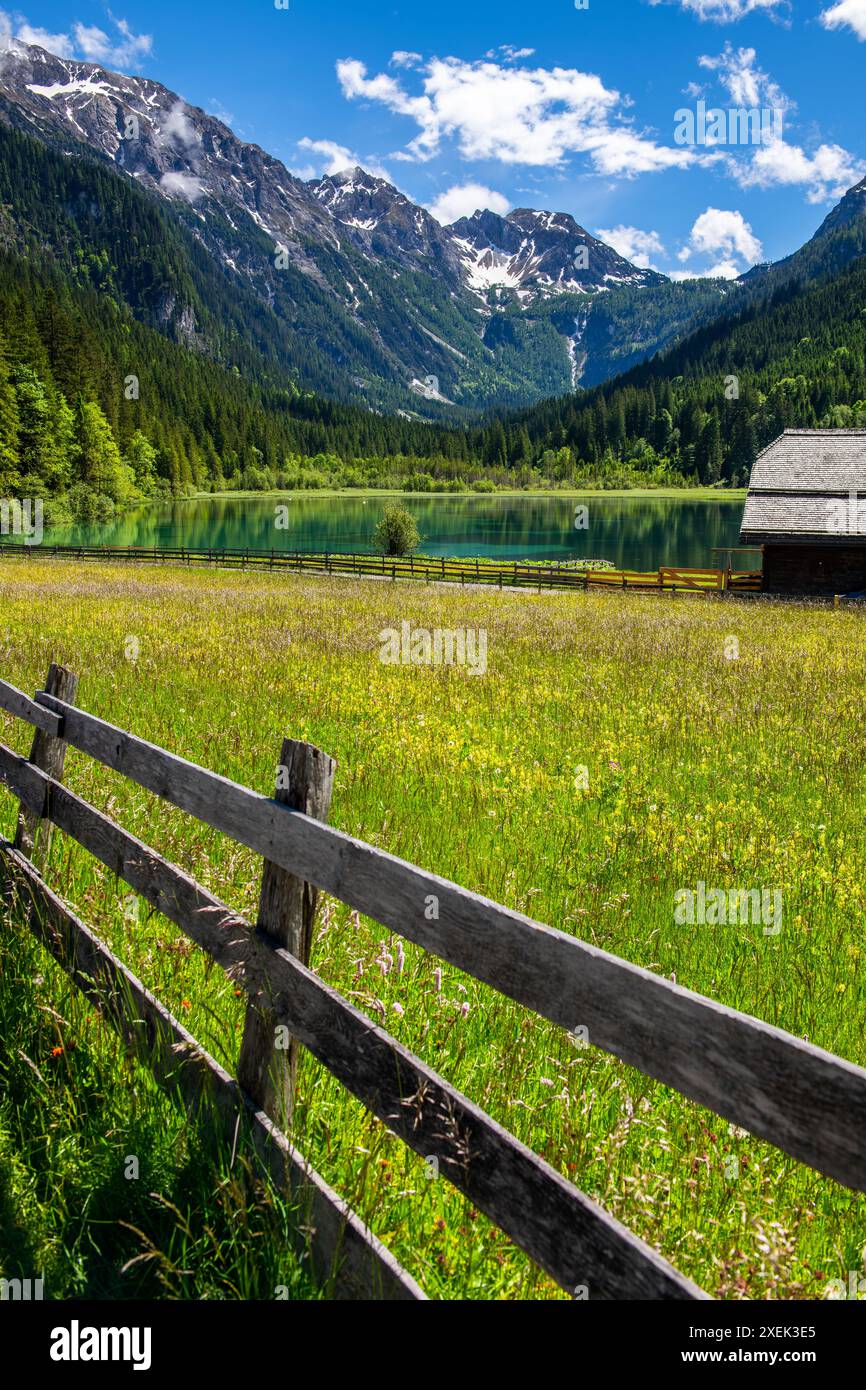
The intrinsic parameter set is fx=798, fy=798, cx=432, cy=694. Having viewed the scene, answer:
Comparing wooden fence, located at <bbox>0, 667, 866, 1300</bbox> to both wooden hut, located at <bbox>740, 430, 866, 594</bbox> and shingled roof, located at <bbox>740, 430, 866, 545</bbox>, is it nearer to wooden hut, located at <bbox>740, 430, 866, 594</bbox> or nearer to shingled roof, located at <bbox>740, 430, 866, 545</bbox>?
shingled roof, located at <bbox>740, 430, 866, 545</bbox>

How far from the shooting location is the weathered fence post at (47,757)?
5.33 metres

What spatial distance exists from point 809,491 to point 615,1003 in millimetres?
43174

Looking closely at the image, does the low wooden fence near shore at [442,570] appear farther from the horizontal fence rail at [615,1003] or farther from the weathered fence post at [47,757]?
the horizontal fence rail at [615,1003]

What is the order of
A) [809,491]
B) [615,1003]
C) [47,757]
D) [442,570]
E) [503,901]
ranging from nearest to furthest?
[615,1003] < [47,757] < [503,901] < [809,491] < [442,570]

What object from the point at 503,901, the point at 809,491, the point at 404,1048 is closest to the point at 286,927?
the point at 404,1048

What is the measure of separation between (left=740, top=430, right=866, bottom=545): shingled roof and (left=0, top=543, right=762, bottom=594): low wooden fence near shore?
11.7 feet

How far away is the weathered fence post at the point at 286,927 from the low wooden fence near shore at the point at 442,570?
3973cm

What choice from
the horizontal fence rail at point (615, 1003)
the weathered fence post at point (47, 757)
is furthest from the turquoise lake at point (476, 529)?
the horizontal fence rail at point (615, 1003)

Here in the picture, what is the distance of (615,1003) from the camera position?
1.99 m

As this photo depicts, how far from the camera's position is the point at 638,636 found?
20953 millimetres

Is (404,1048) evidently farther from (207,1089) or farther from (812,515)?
(812,515)

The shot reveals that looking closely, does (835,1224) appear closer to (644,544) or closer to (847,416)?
(644,544)

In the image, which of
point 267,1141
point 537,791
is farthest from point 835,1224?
point 537,791
